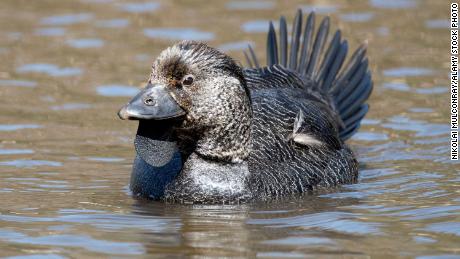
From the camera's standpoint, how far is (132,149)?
1353 cm

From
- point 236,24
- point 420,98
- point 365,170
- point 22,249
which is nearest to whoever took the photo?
point 22,249

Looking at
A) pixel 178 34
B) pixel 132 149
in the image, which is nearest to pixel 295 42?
pixel 132 149

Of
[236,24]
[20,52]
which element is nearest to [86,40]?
[20,52]

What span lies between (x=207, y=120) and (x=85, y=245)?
1.75 metres

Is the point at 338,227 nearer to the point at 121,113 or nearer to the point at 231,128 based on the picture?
the point at 231,128

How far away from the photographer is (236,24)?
18125 millimetres

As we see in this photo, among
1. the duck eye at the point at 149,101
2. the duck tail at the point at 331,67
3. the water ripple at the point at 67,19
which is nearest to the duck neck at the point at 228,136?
the duck eye at the point at 149,101

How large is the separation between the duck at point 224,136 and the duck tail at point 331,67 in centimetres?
100

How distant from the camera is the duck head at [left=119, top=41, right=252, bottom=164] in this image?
10.3 m

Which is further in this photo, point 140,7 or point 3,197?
point 140,7

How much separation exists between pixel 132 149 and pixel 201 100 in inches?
124

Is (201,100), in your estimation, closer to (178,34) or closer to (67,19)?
(178,34)

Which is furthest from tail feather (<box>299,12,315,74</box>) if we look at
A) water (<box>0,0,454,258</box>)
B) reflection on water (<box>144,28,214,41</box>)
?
reflection on water (<box>144,28,214,41</box>)

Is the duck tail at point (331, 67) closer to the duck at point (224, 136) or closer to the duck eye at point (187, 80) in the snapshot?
the duck at point (224, 136)
